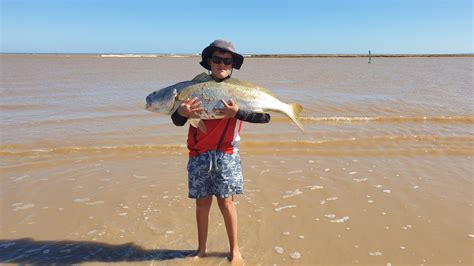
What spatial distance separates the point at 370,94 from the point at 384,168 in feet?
33.8

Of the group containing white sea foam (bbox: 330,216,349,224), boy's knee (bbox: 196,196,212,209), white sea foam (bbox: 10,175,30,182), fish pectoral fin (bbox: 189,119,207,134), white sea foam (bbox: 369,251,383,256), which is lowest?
white sea foam (bbox: 369,251,383,256)

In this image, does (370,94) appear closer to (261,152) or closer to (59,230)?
(261,152)

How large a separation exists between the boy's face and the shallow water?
6.27ft

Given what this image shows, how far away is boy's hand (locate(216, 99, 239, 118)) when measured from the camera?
3.57m

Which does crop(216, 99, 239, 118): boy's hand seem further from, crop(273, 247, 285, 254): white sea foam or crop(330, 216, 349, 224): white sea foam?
crop(330, 216, 349, 224): white sea foam

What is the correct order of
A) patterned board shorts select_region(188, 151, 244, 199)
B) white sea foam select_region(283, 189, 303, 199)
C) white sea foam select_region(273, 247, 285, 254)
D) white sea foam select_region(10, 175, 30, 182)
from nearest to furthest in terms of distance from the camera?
patterned board shorts select_region(188, 151, 244, 199) → white sea foam select_region(273, 247, 285, 254) → white sea foam select_region(283, 189, 303, 199) → white sea foam select_region(10, 175, 30, 182)

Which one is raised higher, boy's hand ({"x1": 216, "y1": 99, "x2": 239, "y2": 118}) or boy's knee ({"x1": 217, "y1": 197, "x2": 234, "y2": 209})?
boy's hand ({"x1": 216, "y1": 99, "x2": 239, "y2": 118})

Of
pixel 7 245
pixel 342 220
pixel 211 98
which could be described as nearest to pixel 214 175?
pixel 211 98

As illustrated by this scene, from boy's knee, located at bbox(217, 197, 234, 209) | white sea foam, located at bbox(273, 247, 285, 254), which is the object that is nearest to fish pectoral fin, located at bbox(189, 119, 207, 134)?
boy's knee, located at bbox(217, 197, 234, 209)

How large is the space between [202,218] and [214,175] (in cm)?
52

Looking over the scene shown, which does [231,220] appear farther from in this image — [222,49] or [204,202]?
[222,49]

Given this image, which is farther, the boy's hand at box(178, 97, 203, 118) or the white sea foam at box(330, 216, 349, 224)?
the white sea foam at box(330, 216, 349, 224)

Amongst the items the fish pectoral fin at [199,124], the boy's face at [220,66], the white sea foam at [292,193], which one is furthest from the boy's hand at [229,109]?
the white sea foam at [292,193]

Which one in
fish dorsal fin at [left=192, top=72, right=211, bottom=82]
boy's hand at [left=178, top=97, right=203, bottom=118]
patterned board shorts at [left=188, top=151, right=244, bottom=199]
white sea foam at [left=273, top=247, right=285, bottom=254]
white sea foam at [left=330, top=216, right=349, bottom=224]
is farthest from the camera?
white sea foam at [left=330, top=216, right=349, bottom=224]
